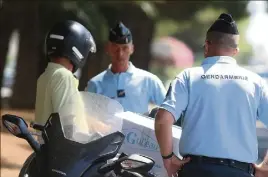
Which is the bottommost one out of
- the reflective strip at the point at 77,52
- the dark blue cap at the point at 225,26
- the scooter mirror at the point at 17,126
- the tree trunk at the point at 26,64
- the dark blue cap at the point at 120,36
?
the tree trunk at the point at 26,64

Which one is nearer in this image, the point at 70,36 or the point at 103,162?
the point at 103,162

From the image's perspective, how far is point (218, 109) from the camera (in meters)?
3.51

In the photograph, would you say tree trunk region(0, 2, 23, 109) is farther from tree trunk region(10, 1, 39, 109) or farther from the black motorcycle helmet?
the black motorcycle helmet

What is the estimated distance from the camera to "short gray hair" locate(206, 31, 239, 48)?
3672 millimetres

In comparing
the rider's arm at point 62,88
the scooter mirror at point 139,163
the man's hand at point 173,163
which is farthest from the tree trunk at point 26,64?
the scooter mirror at point 139,163

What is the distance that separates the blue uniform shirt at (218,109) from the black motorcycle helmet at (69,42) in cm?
83

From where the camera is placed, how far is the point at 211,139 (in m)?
3.51

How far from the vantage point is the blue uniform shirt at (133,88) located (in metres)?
6.12

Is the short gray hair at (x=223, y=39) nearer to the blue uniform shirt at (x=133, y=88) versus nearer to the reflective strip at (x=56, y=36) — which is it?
the reflective strip at (x=56, y=36)

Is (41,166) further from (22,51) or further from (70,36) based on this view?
(22,51)

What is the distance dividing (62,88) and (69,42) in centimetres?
34

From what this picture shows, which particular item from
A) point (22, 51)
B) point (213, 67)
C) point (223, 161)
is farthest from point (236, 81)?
point (22, 51)

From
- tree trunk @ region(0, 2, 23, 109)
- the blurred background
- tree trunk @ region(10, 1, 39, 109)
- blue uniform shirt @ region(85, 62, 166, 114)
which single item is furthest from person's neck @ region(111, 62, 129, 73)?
tree trunk @ region(10, 1, 39, 109)

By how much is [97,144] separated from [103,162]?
99mm
